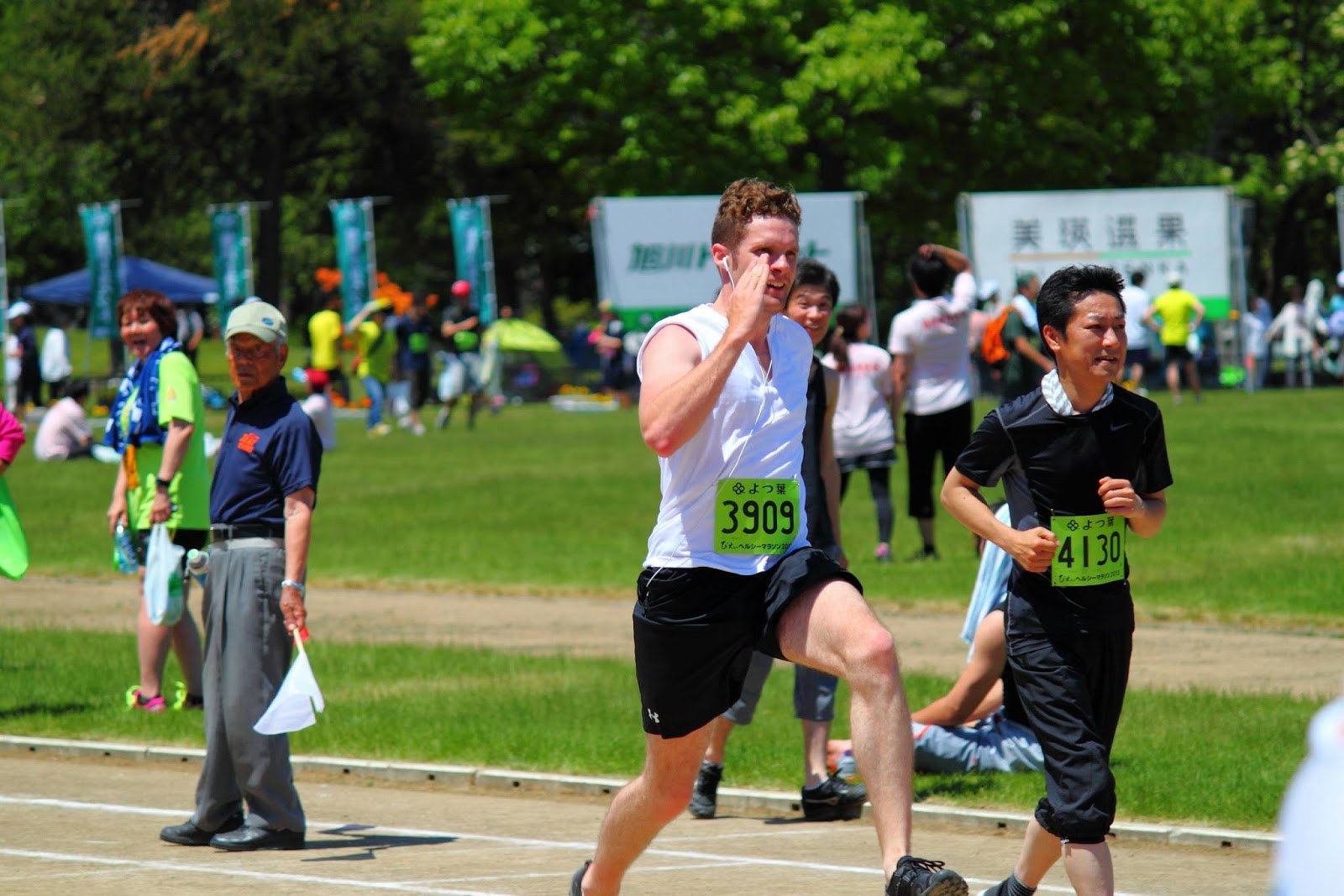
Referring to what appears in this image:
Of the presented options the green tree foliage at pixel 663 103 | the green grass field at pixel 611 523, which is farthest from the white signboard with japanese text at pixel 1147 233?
the green tree foliage at pixel 663 103

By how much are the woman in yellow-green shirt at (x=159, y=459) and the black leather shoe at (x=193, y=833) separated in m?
2.08

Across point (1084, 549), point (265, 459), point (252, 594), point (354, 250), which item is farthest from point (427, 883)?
point (354, 250)

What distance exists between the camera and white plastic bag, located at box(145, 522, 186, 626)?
9.14m

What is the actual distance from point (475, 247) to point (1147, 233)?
13342 mm

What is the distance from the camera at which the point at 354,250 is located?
4100 centimetres

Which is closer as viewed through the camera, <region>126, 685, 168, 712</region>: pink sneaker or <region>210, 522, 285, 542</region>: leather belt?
<region>210, 522, 285, 542</region>: leather belt

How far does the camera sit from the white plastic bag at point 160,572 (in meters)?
9.14

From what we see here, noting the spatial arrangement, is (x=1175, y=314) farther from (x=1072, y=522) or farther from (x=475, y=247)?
(x=1072, y=522)

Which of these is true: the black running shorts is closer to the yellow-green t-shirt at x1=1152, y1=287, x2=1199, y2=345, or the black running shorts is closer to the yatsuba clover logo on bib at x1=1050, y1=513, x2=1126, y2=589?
the yatsuba clover logo on bib at x1=1050, y1=513, x2=1126, y2=589

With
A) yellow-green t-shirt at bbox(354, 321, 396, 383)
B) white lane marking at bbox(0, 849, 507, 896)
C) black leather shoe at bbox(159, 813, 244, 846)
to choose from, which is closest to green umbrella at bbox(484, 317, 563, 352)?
yellow-green t-shirt at bbox(354, 321, 396, 383)

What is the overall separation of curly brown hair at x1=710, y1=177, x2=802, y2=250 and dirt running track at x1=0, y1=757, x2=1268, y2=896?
2359 millimetres

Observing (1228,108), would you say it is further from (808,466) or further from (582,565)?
(808,466)

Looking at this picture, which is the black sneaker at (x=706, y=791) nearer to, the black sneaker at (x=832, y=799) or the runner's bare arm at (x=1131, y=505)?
the black sneaker at (x=832, y=799)

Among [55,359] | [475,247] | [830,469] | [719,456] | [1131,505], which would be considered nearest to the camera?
[719,456]
